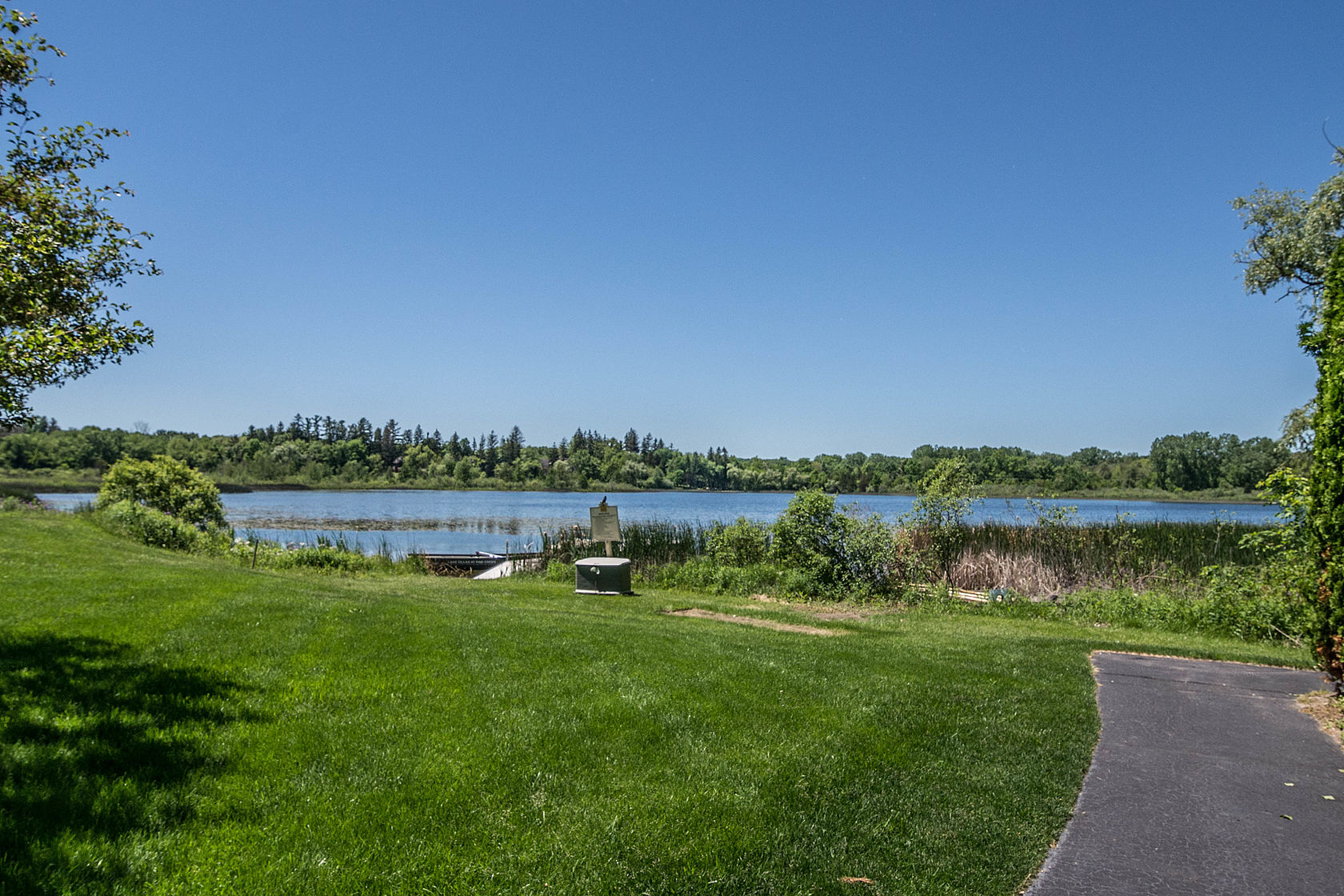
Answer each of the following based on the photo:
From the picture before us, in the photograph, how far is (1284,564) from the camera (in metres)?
11.8

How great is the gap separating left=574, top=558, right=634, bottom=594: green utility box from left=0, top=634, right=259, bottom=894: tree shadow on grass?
33.0 ft

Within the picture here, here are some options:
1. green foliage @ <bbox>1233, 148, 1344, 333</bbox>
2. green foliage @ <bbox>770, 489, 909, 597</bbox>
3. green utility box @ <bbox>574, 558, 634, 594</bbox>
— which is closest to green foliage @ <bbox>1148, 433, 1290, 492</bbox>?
green foliage @ <bbox>1233, 148, 1344, 333</bbox>

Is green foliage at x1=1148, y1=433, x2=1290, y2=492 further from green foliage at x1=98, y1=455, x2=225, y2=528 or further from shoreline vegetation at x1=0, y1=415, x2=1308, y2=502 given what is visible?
green foliage at x1=98, y1=455, x2=225, y2=528

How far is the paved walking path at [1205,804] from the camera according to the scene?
3.41m

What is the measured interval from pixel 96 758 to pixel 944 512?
16.8 metres

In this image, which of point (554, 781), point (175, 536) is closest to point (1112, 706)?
point (554, 781)

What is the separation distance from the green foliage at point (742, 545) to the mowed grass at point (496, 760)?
34.0 ft

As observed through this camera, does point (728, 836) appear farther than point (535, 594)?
No

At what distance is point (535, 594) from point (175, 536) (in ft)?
36.2

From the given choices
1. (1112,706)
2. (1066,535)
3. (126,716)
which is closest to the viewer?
(126,716)

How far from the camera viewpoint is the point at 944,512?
17.4m

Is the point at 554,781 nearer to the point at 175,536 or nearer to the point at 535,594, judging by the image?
the point at 535,594

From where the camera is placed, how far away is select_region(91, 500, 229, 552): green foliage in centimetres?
1855

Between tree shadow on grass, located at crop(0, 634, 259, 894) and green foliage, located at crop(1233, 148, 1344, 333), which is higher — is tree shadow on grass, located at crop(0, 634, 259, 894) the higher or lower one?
the lower one
